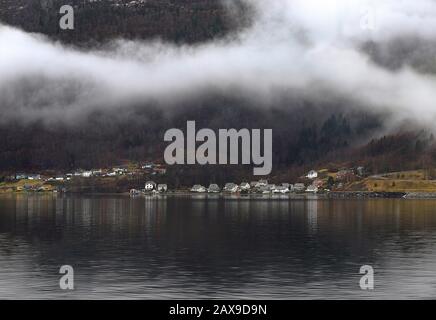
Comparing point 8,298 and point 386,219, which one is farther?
point 386,219

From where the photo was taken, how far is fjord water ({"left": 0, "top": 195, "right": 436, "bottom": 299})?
3177 inches

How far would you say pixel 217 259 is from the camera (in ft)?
348

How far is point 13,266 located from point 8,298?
21.4m

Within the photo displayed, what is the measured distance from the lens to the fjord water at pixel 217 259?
265 feet
